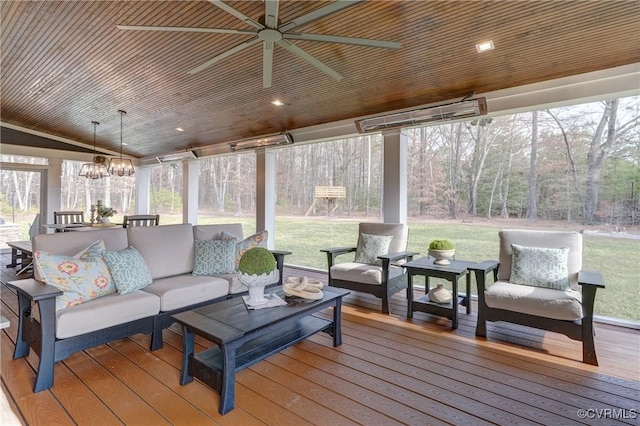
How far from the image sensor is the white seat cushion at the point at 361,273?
3.85m

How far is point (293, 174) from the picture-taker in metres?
6.98

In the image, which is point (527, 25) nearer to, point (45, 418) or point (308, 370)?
point (308, 370)

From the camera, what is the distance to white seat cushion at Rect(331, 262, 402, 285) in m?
3.85

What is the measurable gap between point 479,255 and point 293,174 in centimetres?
398

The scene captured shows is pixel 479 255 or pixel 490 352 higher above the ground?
pixel 479 255

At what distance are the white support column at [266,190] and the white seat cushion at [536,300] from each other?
4377mm

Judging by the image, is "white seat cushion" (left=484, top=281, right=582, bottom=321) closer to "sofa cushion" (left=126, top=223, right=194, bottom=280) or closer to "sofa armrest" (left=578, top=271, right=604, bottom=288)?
"sofa armrest" (left=578, top=271, right=604, bottom=288)

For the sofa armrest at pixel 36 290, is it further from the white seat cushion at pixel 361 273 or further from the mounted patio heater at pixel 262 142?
the mounted patio heater at pixel 262 142

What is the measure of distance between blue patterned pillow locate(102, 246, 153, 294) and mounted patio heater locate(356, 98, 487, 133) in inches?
138

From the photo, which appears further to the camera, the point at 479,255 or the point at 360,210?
the point at 360,210

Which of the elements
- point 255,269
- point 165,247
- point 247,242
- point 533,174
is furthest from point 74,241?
point 533,174

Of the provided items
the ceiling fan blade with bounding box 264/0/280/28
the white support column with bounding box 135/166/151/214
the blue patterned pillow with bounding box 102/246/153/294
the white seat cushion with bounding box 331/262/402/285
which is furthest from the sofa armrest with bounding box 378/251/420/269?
the white support column with bounding box 135/166/151/214

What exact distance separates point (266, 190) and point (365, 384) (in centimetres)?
475

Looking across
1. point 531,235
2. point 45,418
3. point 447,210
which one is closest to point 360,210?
point 447,210
